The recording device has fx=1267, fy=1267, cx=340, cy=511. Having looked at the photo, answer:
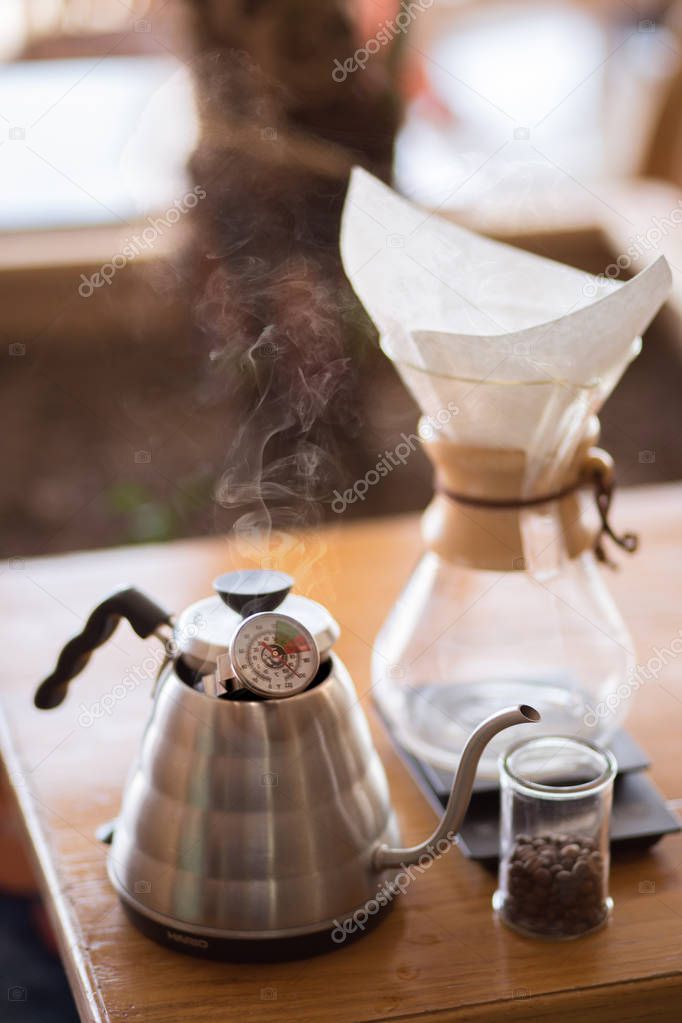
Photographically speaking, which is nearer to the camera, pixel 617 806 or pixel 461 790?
pixel 461 790

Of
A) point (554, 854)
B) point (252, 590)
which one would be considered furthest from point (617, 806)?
point (252, 590)

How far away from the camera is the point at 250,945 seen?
0.88 metres

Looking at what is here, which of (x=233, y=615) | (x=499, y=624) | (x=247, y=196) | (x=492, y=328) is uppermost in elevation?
(x=492, y=328)

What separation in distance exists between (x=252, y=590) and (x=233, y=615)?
23 millimetres

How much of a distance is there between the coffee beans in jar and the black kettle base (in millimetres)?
125

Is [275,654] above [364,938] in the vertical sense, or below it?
above

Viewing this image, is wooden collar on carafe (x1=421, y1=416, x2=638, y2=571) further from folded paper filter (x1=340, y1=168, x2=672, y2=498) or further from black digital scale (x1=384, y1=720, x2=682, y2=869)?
black digital scale (x1=384, y1=720, x2=682, y2=869)

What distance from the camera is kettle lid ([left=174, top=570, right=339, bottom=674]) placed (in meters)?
0.89

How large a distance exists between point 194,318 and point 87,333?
Result: 0.55 metres

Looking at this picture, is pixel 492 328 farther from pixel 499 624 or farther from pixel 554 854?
pixel 554 854

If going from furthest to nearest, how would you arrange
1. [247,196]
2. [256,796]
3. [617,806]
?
[247,196], [617,806], [256,796]

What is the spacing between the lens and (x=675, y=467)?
144 inches

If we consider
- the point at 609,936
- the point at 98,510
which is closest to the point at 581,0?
the point at 98,510

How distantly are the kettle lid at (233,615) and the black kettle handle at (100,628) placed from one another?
3 centimetres
